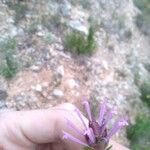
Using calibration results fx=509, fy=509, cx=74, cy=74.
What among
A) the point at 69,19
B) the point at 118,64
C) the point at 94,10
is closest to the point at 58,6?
the point at 69,19

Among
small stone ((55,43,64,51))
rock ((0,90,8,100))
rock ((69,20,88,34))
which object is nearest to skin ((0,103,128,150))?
rock ((0,90,8,100))

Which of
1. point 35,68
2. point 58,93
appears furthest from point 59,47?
point 58,93

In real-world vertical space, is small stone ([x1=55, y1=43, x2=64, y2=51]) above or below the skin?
below

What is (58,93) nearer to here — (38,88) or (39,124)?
(38,88)

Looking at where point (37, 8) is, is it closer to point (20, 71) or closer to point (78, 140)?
point (20, 71)

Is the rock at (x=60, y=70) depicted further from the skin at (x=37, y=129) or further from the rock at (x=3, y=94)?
the skin at (x=37, y=129)

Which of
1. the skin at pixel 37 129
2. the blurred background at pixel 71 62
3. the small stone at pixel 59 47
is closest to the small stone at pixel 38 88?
the blurred background at pixel 71 62

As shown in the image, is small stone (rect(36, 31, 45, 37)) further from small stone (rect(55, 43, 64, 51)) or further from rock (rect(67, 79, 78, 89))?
rock (rect(67, 79, 78, 89))
